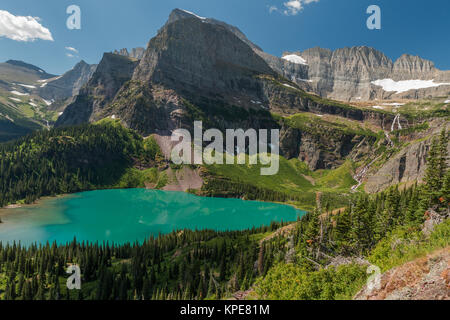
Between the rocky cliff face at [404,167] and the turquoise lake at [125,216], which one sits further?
the rocky cliff face at [404,167]

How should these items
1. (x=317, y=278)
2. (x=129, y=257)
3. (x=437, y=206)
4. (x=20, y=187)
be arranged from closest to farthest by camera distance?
1. (x=317, y=278)
2. (x=437, y=206)
3. (x=129, y=257)
4. (x=20, y=187)

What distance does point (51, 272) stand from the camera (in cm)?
5169

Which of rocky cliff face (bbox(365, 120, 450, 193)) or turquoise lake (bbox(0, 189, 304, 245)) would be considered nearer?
turquoise lake (bbox(0, 189, 304, 245))

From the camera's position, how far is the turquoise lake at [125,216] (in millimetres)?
81938

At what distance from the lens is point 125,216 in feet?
351

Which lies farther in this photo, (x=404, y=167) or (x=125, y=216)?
(x=404, y=167)

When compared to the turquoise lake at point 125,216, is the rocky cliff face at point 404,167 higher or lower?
higher

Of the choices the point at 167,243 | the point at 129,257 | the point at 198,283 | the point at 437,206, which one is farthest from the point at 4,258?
the point at 437,206

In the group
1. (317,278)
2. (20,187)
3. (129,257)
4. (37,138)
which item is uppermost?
(37,138)

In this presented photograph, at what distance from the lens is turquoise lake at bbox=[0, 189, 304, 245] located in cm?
8194

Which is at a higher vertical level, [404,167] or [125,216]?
[404,167]

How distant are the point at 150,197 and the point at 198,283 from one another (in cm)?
11023

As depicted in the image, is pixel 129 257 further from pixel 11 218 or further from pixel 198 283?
pixel 11 218

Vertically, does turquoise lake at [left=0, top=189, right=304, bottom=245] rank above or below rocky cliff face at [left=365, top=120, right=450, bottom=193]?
below
